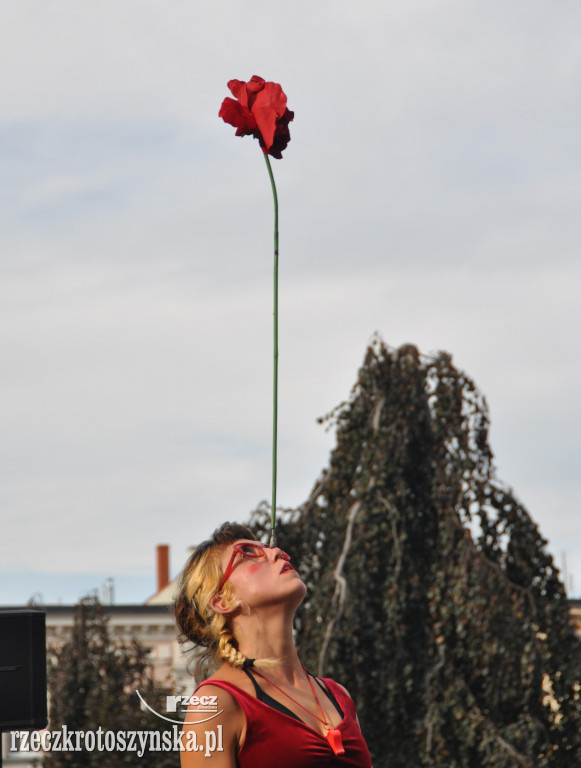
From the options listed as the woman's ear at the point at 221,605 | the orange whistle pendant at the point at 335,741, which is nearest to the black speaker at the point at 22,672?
the woman's ear at the point at 221,605

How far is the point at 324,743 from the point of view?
2.48 meters

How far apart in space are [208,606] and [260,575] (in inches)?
5.9

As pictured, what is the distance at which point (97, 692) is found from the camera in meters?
11.4

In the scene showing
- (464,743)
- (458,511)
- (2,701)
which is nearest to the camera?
(2,701)

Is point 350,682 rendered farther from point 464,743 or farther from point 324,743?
point 324,743

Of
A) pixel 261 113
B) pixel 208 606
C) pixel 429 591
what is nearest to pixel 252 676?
pixel 208 606

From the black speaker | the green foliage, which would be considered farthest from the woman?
the green foliage

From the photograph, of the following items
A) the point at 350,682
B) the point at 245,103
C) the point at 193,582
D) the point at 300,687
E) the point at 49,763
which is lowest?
the point at 49,763

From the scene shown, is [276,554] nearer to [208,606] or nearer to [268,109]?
[208,606]

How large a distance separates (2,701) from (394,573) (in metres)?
5.30

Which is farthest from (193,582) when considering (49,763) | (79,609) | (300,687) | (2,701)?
(79,609)

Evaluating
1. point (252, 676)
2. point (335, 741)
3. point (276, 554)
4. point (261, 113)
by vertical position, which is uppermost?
point (261, 113)

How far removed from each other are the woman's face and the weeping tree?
6.07 metres

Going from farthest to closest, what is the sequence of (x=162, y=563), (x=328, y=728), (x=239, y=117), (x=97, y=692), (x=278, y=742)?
(x=162, y=563)
(x=97, y=692)
(x=239, y=117)
(x=328, y=728)
(x=278, y=742)
